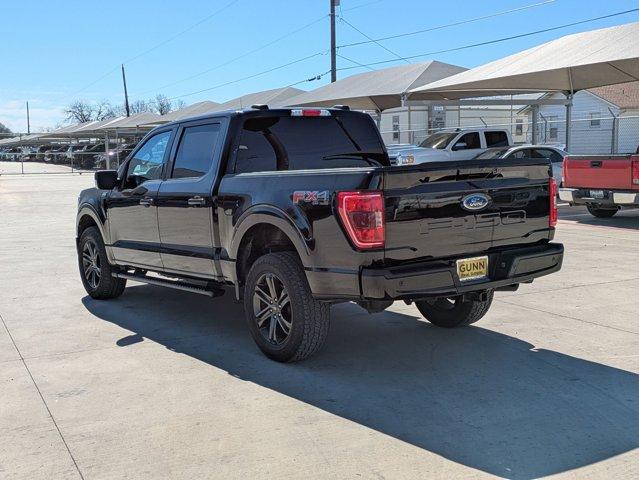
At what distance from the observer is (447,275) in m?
4.54


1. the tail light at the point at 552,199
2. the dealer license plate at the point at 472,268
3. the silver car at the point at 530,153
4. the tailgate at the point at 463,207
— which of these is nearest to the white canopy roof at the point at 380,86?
the silver car at the point at 530,153

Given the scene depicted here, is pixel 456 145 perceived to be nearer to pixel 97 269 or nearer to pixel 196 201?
pixel 97 269

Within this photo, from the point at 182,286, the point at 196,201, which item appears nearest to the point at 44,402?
the point at 182,286

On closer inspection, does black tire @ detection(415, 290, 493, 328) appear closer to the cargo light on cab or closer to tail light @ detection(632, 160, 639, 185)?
the cargo light on cab

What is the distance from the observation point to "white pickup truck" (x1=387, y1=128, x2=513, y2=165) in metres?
20.8

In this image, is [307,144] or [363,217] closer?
[363,217]

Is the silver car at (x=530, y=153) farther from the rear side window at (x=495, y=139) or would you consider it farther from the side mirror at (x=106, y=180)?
the side mirror at (x=106, y=180)

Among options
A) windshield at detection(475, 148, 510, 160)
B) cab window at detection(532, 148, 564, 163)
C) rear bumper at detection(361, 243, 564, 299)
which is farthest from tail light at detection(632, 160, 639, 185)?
rear bumper at detection(361, 243, 564, 299)

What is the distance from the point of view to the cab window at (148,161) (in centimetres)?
670

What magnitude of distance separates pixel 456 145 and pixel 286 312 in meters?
16.9

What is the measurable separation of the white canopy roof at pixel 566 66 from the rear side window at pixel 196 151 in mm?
12669

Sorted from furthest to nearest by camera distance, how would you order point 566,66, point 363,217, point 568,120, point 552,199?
point 568,120
point 566,66
point 552,199
point 363,217

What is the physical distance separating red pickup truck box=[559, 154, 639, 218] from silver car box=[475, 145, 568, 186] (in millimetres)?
3587

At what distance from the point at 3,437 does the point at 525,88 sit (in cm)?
2410
